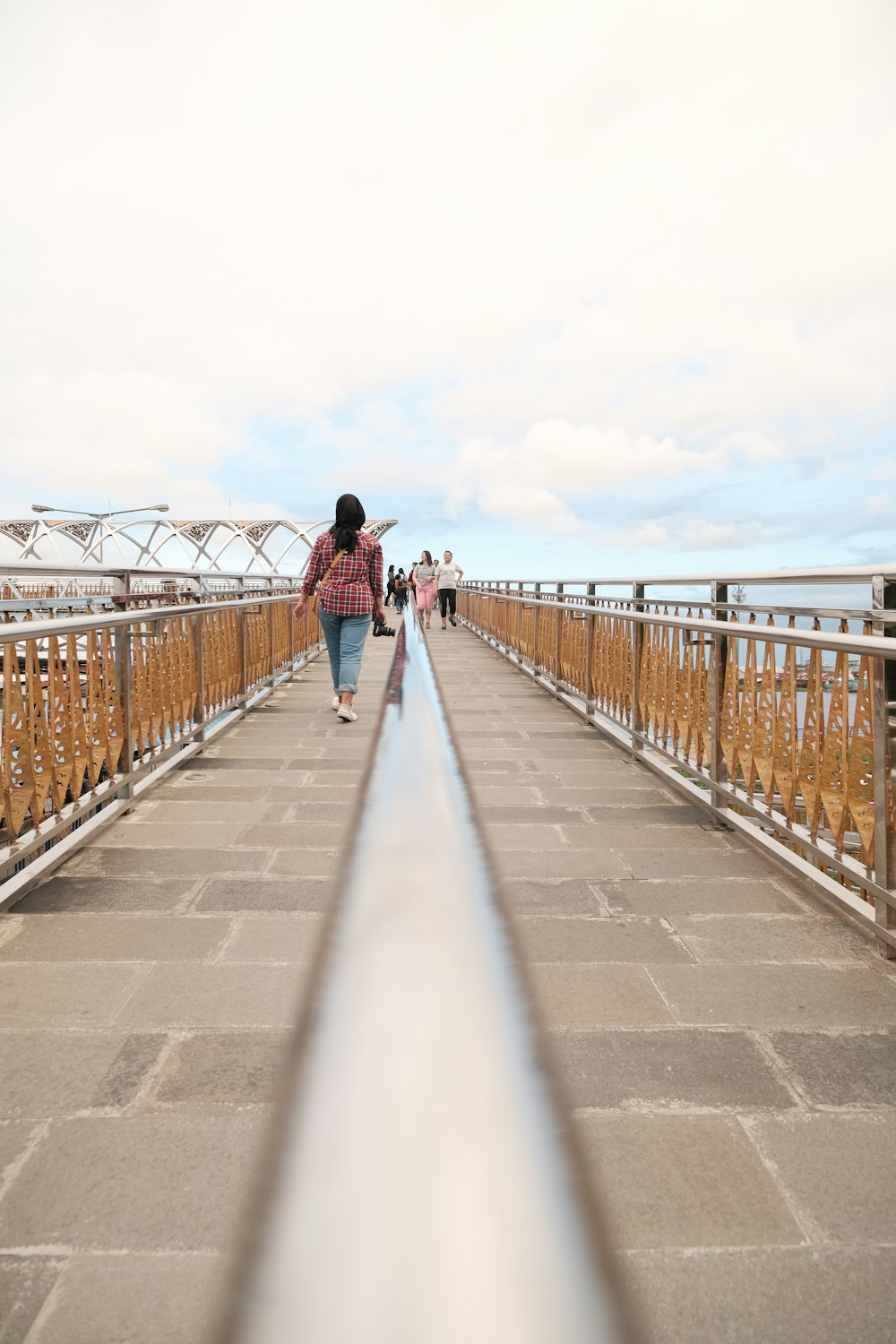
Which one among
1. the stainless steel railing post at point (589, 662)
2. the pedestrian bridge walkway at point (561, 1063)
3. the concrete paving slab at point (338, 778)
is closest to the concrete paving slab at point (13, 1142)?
the pedestrian bridge walkway at point (561, 1063)

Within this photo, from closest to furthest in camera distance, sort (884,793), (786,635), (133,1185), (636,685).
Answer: (133,1185) → (884,793) → (786,635) → (636,685)

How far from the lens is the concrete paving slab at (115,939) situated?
261 cm

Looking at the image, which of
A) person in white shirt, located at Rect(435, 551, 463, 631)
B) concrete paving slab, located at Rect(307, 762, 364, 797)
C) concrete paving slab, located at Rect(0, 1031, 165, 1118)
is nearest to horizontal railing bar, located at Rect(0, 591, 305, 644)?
concrete paving slab, located at Rect(307, 762, 364, 797)

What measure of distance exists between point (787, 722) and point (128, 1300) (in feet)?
9.82

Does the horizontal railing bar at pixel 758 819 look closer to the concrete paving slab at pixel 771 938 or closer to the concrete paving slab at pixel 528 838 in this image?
the concrete paving slab at pixel 771 938

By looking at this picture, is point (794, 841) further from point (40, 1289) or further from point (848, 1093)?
point (40, 1289)

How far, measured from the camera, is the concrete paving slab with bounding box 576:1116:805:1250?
1497 mm

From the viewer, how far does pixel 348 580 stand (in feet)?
22.4

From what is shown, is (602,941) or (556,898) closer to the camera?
(602,941)

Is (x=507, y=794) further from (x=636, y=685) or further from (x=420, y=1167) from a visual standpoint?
(x=420, y=1167)

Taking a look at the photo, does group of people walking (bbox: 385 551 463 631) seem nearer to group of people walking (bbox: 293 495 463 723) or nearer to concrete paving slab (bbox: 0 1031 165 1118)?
group of people walking (bbox: 293 495 463 723)

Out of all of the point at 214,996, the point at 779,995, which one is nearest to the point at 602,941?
the point at 779,995

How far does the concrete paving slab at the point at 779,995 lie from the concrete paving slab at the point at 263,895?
125cm

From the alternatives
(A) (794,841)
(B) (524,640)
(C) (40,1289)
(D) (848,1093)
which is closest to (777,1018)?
(D) (848,1093)
